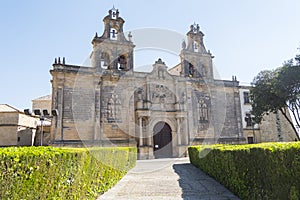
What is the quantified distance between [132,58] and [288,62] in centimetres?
1272

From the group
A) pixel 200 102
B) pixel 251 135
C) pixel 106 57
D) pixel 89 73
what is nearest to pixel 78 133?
pixel 89 73

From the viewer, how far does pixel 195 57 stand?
23.2 m

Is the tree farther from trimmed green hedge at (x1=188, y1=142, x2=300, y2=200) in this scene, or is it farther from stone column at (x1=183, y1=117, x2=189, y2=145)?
trimmed green hedge at (x1=188, y1=142, x2=300, y2=200)

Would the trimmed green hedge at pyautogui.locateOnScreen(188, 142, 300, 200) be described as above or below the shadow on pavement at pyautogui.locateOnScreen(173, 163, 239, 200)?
above

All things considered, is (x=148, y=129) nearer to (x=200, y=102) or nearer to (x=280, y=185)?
(x=200, y=102)

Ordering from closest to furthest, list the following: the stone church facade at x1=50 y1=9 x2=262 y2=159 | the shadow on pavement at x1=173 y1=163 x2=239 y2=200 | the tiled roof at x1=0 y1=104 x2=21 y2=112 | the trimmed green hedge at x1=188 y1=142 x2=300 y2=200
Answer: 1. the trimmed green hedge at x1=188 y1=142 x2=300 y2=200
2. the shadow on pavement at x1=173 y1=163 x2=239 y2=200
3. the stone church facade at x1=50 y1=9 x2=262 y2=159
4. the tiled roof at x1=0 y1=104 x2=21 y2=112

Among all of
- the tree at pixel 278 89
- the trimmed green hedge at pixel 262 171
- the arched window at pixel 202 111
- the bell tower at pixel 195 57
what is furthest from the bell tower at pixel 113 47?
the trimmed green hedge at pixel 262 171

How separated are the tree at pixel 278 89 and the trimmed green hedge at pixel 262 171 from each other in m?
12.5

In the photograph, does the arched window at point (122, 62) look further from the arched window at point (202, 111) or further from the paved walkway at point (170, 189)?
the paved walkway at point (170, 189)

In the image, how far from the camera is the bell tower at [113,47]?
1920 cm

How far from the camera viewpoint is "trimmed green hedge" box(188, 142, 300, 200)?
160 inches

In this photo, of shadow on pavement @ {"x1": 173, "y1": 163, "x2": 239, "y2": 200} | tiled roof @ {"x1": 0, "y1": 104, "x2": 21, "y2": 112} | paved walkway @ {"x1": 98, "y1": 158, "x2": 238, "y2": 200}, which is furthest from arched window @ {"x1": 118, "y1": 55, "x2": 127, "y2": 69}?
shadow on pavement @ {"x1": 173, "y1": 163, "x2": 239, "y2": 200}

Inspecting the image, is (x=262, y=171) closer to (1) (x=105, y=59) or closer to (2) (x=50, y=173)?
(2) (x=50, y=173)

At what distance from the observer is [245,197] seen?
5.77 m
